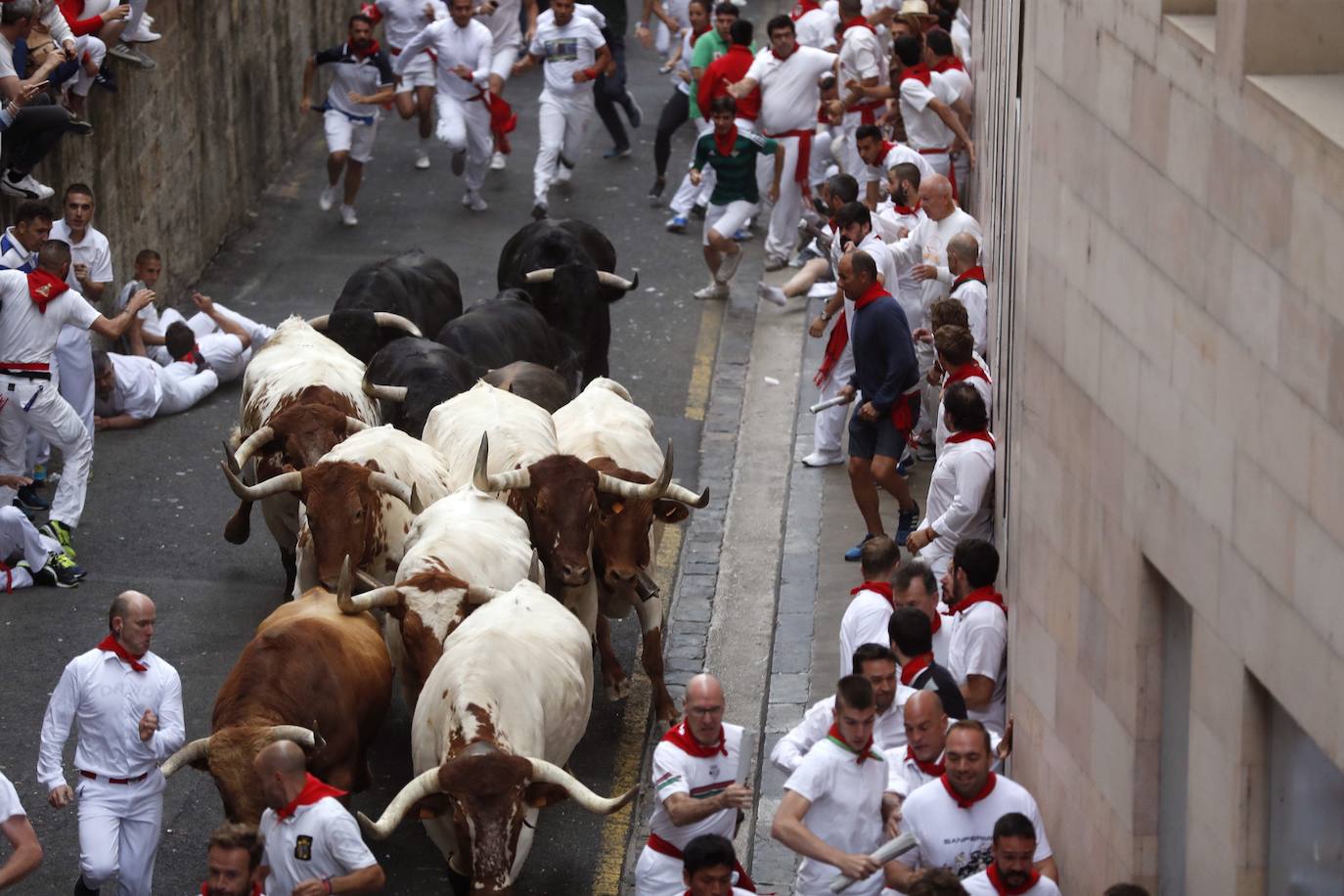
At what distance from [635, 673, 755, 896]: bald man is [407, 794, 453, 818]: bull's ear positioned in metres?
0.83

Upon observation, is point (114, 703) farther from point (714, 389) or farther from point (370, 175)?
point (370, 175)

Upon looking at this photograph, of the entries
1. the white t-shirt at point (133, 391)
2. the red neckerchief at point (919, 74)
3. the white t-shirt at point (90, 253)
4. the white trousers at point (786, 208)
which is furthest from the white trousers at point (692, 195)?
the white t-shirt at point (90, 253)

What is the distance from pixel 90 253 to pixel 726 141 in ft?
18.6

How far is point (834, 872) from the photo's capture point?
8.03 m

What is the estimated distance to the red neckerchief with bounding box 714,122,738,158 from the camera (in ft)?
59.3

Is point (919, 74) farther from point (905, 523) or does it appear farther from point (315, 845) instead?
point (315, 845)

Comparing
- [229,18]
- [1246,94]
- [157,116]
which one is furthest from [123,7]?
[1246,94]

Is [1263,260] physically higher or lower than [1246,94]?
lower

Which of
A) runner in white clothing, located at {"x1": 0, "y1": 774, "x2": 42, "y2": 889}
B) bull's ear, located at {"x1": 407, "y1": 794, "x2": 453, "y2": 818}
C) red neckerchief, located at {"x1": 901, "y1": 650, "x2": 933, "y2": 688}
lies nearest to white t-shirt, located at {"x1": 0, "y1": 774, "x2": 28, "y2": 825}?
runner in white clothing, located at {"x1": 0, "y1": 774, "x2": 42, "y2": 889}

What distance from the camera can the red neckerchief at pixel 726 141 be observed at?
18.1m

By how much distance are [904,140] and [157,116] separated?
6.50 metres

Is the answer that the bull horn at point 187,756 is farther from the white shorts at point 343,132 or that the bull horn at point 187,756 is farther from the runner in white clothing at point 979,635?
the white shorts at point 343,132

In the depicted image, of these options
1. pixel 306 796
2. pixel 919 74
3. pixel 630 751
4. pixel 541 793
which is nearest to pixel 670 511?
pixel 630 751

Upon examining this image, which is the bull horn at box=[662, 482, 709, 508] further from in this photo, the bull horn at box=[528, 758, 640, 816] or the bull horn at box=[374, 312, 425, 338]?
the bull horn at box=[374, 312, 425, 338]
